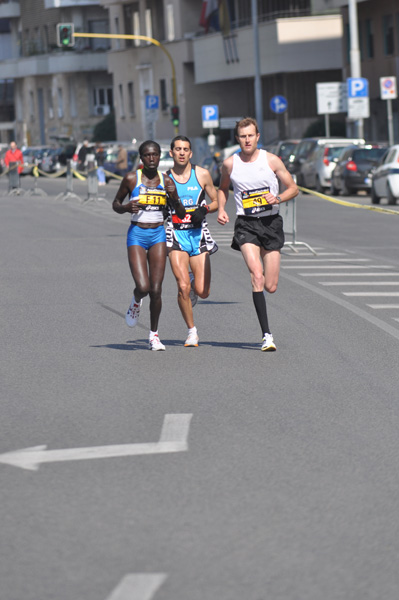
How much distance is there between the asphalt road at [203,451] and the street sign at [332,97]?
31.6 metres

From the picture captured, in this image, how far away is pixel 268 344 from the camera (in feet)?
37.0

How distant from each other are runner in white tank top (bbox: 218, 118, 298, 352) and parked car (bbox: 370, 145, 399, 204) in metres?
21.7

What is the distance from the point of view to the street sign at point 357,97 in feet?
146

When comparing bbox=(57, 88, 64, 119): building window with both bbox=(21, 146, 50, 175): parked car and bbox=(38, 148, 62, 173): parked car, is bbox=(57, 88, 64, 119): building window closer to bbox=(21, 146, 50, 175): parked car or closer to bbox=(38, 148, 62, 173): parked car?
bbox=(21, 146, 50, 175): parked car

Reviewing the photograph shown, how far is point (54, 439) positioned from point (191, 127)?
70.4 meters

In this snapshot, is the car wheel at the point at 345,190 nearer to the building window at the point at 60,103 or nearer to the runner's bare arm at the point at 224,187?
the runner's bare arm at the point at 224,187

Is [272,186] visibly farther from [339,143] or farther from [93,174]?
[339,143]

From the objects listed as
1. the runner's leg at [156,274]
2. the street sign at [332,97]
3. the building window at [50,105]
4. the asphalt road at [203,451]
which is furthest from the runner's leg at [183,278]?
the building window at [50,105]

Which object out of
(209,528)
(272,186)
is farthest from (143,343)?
(209,528)

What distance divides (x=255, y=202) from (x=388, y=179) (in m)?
22.1

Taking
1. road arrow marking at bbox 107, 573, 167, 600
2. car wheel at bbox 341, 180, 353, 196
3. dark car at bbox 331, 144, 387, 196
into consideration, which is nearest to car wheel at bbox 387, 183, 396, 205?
dark car at bbox 331, 144, 387, 196

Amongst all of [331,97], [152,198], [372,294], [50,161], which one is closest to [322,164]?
[331,97]

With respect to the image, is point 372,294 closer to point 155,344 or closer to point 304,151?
point 155,344

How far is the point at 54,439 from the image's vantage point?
774cm
